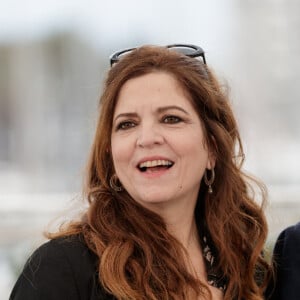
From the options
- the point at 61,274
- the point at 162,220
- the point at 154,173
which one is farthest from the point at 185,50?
the point at 61,274

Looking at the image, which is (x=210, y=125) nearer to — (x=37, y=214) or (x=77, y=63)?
(x=37, y=214)

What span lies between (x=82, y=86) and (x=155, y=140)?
813 cm

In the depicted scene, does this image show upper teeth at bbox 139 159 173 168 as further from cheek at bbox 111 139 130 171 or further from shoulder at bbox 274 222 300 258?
shoulder at bbox 274 222 300 258

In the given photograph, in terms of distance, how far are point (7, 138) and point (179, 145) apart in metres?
8.47

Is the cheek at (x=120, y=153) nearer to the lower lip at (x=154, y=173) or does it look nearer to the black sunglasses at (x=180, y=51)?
the lower lip at (x=154, y=173)

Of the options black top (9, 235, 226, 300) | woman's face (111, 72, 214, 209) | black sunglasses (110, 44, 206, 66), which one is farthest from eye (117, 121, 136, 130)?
black top (9, 235, 226, 300)

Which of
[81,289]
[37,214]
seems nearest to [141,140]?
[81,289]

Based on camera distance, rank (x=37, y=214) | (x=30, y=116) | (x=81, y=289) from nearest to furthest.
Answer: (x=81, y=289), (x=37, y=214), (x=30, y=116)

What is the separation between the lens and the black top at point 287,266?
2369 mm

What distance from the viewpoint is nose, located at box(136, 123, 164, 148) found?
219cm

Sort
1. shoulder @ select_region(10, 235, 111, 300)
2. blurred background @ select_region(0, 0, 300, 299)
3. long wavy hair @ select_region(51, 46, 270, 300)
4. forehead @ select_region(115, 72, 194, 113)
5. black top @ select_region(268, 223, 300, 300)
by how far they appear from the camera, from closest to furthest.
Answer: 1. shoulder @ select_region(10, 235, 111, 300)
2. long wavy hair @ select_region(51, 46, 270, 300)
3. forehead @ select_region(115, 72, 194, 113)
4. black top @ select_region(268, 223, 300, 300)
5. blurred background @ select_region(0, 0, 300, 299)

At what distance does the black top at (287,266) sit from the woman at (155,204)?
0.17 feet

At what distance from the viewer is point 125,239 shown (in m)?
2.21

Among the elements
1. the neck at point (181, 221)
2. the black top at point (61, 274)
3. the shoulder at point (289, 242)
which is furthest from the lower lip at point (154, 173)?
the shoulder at point (289, 242)
